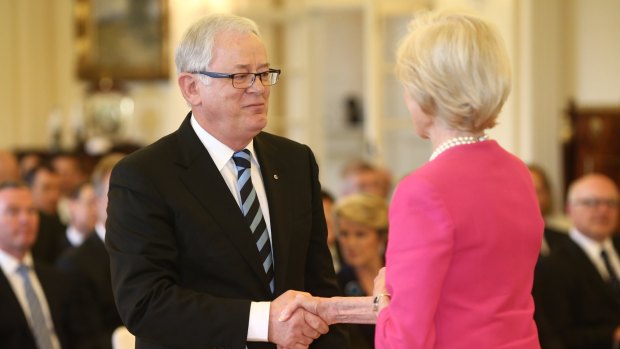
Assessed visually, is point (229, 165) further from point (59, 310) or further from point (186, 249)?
point (59, 310)

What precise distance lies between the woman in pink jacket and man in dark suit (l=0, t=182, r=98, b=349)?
3126 mm

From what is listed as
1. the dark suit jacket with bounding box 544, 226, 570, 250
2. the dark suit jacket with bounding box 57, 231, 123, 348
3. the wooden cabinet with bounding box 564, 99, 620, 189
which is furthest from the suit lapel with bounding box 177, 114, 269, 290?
the wooden cabinet with bounding box 564, 99, 620, 189

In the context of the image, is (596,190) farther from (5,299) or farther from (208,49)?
(208,49)

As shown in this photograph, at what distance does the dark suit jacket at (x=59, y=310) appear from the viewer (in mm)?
4848

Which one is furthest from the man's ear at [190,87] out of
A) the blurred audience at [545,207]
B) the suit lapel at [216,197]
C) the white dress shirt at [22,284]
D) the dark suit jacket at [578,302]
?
the blurred audience at [545,207]

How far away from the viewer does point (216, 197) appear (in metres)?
2.56

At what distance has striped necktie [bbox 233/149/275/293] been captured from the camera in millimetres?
2604

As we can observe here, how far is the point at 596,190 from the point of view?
602 cm

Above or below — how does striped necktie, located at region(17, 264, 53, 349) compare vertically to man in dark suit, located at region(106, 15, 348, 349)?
below

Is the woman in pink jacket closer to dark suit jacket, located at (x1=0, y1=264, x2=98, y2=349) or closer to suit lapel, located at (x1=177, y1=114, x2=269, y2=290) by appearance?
suit lapel, located at (x1=177, y1=114, x2=269, y2=290)

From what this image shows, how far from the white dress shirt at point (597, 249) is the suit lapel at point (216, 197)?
3737mm

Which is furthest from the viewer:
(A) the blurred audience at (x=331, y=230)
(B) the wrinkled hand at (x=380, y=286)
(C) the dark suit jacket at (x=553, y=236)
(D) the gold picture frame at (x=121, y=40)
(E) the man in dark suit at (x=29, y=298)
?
(D) the gold picture frame at (x=121, y=40)

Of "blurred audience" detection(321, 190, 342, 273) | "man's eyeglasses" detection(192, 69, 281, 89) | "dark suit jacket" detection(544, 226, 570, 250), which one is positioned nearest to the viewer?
"man's eyeglasses" detection(192, 69, 281, 89)

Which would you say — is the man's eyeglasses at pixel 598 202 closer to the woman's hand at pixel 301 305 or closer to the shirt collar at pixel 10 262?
the shirt collar at pixel 10 262
